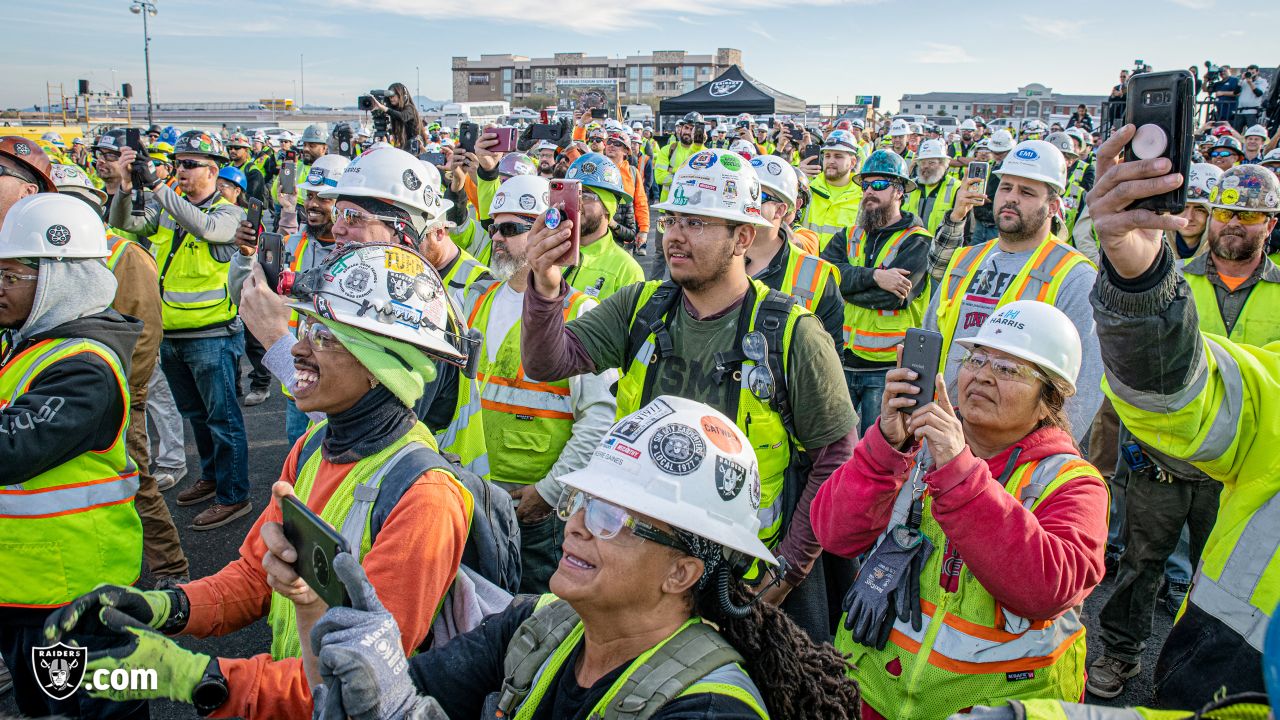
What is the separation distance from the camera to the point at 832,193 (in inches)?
372

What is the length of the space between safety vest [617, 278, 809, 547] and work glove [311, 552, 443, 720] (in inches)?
70.5

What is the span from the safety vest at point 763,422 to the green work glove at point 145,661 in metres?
1.99

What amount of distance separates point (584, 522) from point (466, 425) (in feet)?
6.54

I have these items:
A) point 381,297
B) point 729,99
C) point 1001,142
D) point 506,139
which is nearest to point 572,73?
point 729,99

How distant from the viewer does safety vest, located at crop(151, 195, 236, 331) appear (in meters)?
6.30

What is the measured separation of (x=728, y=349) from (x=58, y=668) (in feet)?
8.82

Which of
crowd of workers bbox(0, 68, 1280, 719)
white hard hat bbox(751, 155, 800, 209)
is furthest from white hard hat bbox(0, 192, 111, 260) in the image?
white hard hat bbox(751, 155, 800, 209)

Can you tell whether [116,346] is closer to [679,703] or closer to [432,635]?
[432,635]

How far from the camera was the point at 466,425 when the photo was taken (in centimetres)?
396

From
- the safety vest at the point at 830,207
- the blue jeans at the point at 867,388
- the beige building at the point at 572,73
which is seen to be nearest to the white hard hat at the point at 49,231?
the blue jeans at the point at 867,388

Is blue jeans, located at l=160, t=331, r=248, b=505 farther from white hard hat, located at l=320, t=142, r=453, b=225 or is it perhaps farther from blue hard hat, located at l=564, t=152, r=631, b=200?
blue hard hat, located at l=564, t=152, r=631, b=200

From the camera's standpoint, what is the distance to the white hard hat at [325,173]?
5.82 meters

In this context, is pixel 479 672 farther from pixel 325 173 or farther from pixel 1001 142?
pixel 1001 142

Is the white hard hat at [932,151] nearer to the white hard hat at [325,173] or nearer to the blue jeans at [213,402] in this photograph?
the white hard hat at [325,173]
